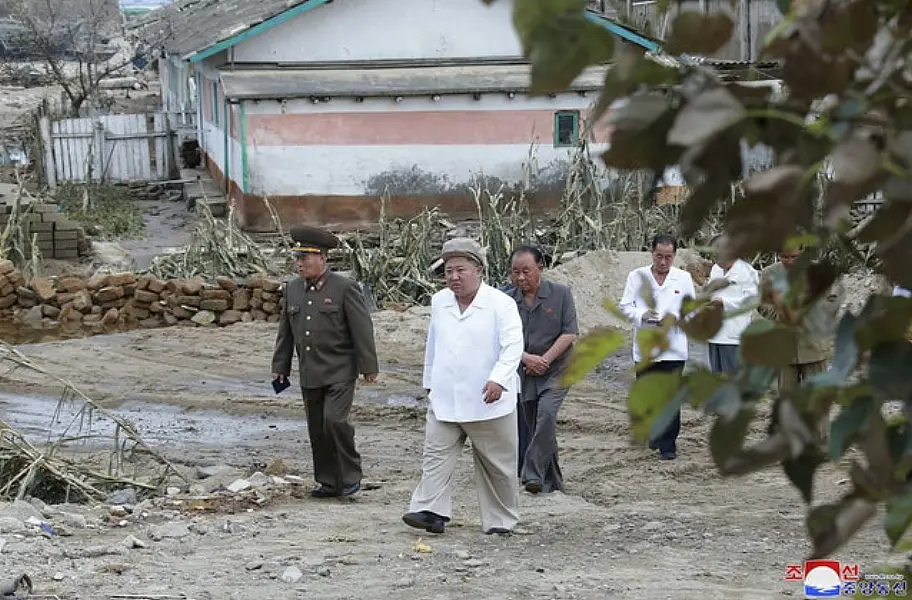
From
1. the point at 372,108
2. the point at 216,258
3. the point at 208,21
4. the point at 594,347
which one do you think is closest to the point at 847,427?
the point at 594,347

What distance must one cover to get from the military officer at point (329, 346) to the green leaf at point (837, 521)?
7902mm

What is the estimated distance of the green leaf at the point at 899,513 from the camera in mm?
1835

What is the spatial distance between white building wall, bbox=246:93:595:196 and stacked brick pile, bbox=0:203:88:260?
3.67m

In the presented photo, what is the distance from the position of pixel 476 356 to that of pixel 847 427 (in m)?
6.47

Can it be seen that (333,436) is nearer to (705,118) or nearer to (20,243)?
(705,118)

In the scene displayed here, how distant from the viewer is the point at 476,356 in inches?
328

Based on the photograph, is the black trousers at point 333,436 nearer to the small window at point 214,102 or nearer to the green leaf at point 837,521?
the green leaf at point 837,521

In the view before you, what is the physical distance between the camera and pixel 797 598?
7.09 meters

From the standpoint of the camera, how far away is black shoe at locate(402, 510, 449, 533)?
28.1ft

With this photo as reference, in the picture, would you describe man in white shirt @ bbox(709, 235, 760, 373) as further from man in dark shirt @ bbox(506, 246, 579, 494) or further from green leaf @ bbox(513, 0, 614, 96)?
green leaf @ bbox(513, 0, 614, 96)

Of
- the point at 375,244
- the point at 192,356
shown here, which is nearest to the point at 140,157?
the point at 375,244

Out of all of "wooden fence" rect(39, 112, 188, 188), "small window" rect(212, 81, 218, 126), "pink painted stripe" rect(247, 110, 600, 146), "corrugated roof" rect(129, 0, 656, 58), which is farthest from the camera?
"wooden fence" rect(39, 112, 188, 188)

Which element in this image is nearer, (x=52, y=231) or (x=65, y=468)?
(x=65, y=468)

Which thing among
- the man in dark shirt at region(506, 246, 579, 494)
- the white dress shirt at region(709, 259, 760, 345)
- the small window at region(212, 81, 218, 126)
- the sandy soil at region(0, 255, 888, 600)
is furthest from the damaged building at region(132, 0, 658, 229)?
the man in dark shirt at region(506, 246, 579, 494)
